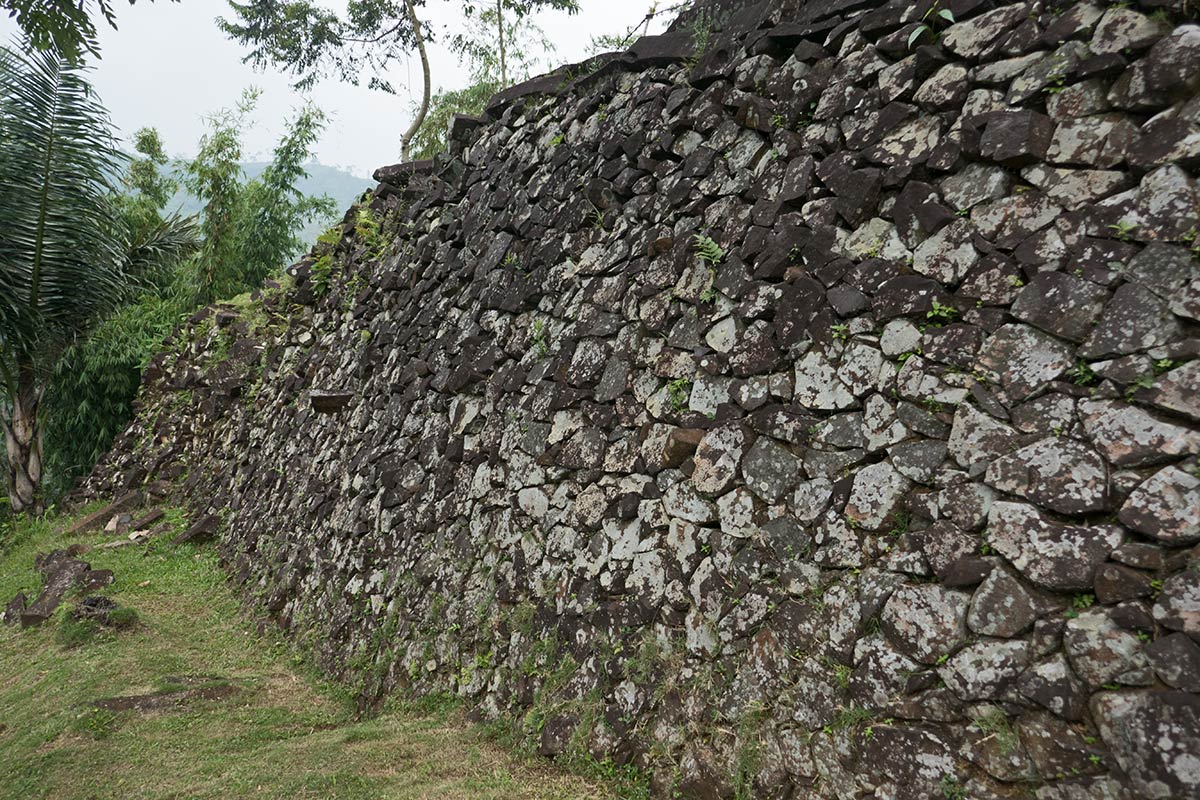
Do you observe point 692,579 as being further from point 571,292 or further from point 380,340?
point 380,340

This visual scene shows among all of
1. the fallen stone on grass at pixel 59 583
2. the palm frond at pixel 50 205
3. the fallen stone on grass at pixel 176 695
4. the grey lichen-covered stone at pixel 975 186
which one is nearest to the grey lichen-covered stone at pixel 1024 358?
the grey lichen-covered stone at pixel 975 186

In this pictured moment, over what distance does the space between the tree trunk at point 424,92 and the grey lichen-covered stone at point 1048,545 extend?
13.1 metres

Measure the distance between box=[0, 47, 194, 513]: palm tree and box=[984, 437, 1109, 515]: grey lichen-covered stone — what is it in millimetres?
11049


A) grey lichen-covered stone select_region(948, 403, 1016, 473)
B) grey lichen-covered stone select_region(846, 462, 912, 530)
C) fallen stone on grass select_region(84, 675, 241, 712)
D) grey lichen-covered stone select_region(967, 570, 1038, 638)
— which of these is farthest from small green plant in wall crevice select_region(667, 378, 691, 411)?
fallen stone on grass select_region(84, 675, 241, 712)

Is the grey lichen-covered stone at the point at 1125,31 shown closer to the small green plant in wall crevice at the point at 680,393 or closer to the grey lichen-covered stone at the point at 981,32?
the grey lichen-covered stone at the point at 981,32

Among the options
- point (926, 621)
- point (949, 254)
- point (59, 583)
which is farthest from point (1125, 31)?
point (59, 583)

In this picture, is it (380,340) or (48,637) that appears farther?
(380,340)

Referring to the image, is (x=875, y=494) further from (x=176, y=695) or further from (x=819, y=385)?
(x=176, y=695)

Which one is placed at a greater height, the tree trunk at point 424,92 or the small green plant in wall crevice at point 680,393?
the tree trunk at point 424,92

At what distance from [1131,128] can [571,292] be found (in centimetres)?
326

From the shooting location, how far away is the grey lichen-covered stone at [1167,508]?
2361mm

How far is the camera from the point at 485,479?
5398 millimetres

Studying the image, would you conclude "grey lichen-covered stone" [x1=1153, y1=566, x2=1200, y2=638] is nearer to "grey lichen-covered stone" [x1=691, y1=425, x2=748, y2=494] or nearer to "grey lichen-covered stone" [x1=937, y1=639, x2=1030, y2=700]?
"grey lichen-covered stone" [x1=937, y1=639, x2=1030, y2=700]

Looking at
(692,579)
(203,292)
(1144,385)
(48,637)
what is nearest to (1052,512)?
(1144,385)
